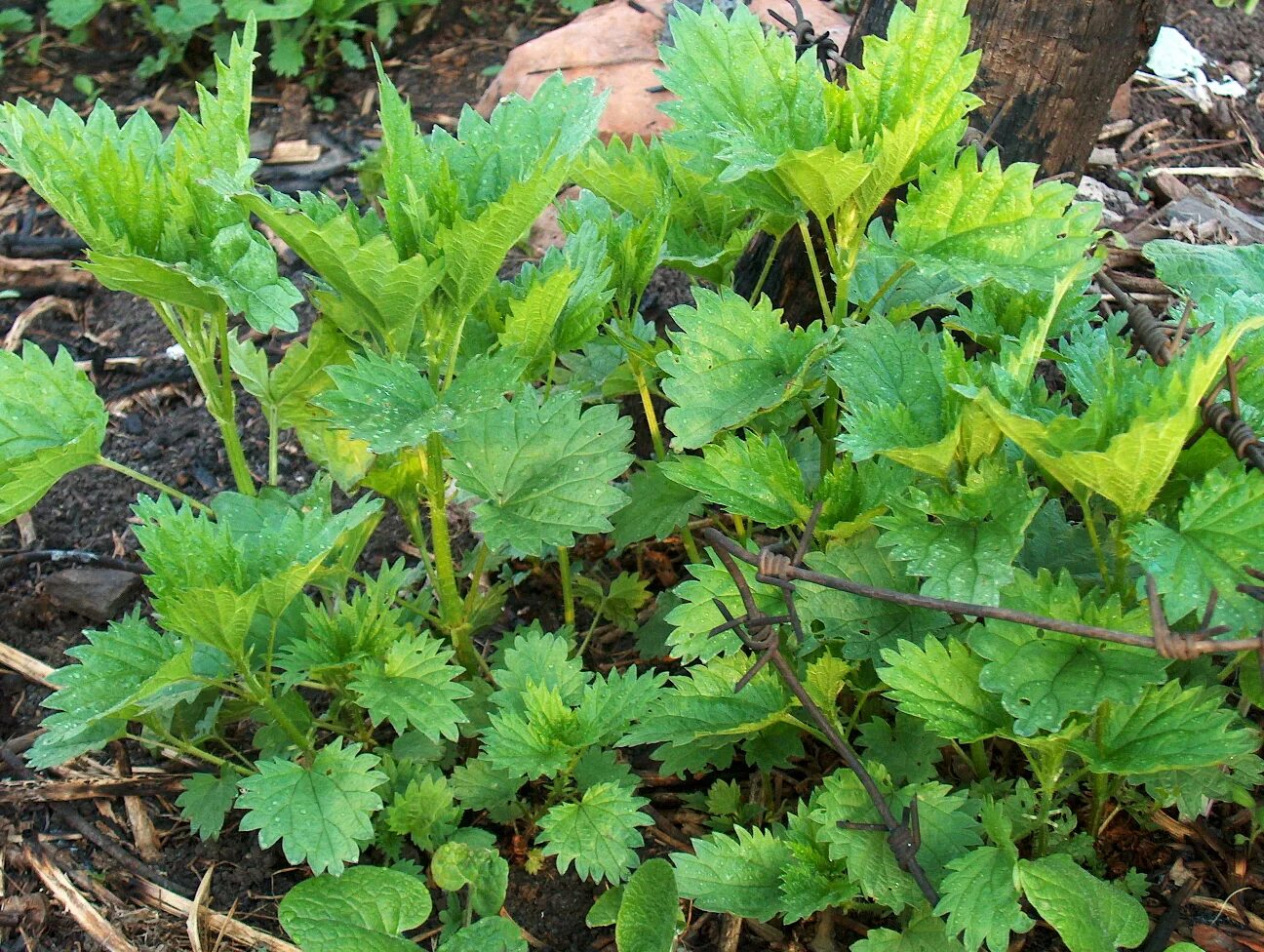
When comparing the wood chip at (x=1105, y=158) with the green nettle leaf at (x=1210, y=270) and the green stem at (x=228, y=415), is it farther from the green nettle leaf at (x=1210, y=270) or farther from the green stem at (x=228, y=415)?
the green stem at (x=228, y=415)

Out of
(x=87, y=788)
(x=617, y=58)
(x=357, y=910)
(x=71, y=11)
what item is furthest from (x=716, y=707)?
(x=71, y=11)

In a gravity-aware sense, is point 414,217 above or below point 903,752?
above

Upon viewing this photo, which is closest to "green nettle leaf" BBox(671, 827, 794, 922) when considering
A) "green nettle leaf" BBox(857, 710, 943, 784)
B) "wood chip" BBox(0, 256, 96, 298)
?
"green nettle leaf" BBox(857, 710, 943, 784)

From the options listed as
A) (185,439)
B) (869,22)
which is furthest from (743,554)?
(185,439)

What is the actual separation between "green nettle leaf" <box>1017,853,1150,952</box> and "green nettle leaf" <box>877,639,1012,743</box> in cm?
22

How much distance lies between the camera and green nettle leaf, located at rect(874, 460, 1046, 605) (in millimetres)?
1603

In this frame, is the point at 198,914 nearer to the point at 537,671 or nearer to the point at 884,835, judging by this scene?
the point at 537,671

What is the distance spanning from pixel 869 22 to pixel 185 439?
81.0 inches

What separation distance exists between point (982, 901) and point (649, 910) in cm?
56

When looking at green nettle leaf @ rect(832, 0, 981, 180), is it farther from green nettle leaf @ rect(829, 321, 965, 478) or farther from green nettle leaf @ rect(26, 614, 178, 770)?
green nettle leaf @ rect(26, 614, 178, 770)

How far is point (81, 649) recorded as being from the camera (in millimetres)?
1947

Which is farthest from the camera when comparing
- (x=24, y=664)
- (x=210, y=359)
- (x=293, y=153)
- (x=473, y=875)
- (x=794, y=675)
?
(x=293, y=153)

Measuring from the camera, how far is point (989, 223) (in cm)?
186

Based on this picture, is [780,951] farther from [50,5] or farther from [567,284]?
[50,5]
